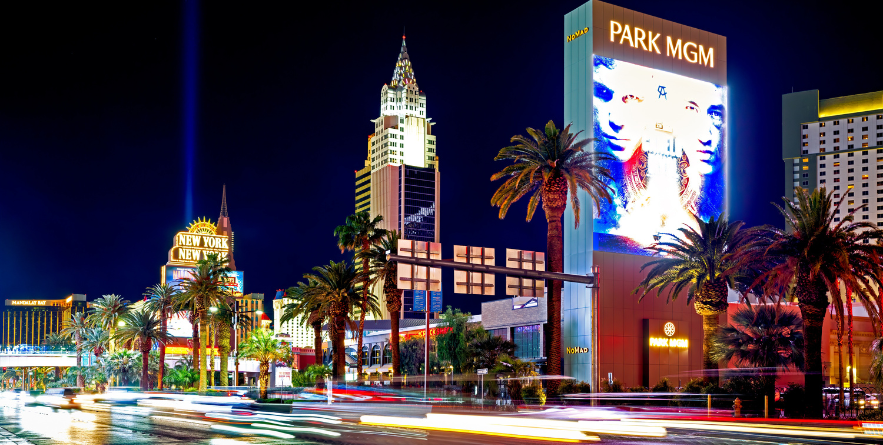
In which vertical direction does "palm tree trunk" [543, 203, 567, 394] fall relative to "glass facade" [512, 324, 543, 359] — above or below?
above

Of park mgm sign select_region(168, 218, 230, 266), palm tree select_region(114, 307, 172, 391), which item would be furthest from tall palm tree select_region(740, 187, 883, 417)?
park mgm sign select_region(168, 218, 230, 266)

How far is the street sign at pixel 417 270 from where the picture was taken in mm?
40312

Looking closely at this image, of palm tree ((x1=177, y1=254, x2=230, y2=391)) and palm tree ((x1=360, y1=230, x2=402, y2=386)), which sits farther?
palm tree ((x1=177, y1=254, x2=230, y2=391))

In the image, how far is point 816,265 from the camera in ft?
144

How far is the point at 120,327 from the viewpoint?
95.7 m

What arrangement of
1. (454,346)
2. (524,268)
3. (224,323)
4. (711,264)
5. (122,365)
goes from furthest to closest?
(122,365) → (224,323) → (454,346) → (711,264) → (524,268)

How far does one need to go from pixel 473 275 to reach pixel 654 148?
120 ft

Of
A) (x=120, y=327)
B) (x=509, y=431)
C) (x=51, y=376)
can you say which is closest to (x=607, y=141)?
(x=509, y=431)

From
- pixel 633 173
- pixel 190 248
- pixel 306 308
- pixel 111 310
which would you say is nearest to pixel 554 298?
pixel 633 173

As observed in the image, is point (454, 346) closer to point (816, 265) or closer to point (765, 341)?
point (765, 341)

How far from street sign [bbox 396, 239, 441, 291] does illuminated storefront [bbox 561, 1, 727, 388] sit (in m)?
28.3

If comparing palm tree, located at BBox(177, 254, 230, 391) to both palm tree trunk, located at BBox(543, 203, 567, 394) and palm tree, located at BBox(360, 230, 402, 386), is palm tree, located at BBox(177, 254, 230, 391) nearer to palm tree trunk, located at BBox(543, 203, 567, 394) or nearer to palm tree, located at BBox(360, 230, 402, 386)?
palm tree, located at BBox(360, 230, 402, 386)

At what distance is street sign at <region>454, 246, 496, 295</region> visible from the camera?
136ft

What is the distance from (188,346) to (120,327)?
3175 inches
